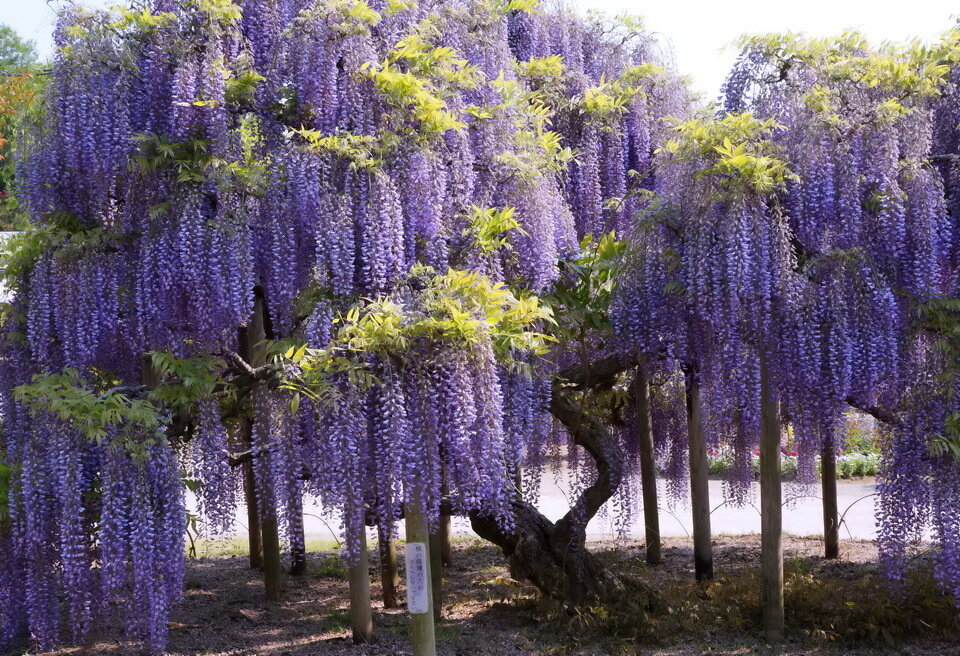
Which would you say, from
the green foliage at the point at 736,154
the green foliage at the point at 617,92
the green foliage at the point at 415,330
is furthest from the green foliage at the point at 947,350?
the green foliage at the point at 617,92

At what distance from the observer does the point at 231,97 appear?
6.63 metres

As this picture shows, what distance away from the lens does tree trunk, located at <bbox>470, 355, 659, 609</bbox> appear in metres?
7.37

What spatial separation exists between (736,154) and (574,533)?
3.17 metres

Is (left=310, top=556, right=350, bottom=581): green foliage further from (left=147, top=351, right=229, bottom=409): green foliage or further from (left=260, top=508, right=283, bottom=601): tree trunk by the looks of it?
(left=147, top=351, right=229, bottom=409): green foliage

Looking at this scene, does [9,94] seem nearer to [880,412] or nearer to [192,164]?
[192,164]

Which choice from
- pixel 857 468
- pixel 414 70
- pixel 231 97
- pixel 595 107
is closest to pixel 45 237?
pixel 231 97

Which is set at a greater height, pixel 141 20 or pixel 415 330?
pixel 141 20

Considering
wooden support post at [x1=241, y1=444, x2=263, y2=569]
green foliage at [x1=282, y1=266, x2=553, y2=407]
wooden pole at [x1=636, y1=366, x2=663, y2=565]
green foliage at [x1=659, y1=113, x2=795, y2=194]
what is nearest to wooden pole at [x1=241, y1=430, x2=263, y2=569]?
wooden support post at [x1=241, y1=444, x2=263, y2=569]

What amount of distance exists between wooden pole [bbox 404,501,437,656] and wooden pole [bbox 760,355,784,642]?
2.54m

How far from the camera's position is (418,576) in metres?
5.62

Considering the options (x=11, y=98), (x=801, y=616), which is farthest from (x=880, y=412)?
(x=11, y=98)

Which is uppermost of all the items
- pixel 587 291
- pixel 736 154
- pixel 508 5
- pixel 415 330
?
pixel 508 5

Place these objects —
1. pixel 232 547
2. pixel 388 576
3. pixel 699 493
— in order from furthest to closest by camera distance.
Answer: pixel 232 547
pixel 699 493
pixel 388 576

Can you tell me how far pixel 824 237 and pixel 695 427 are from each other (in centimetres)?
260
